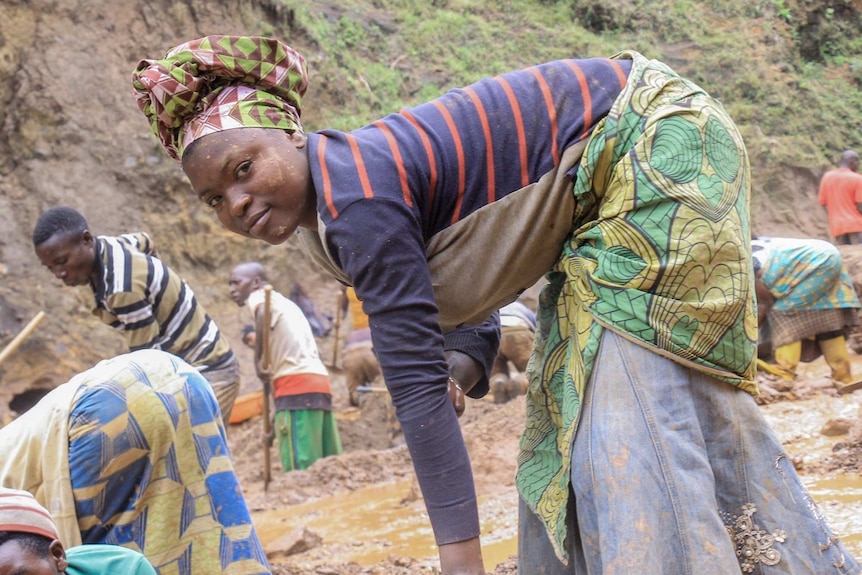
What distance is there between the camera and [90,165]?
11281mm

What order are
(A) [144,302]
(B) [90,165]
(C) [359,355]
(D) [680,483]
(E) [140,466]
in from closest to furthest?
1. (D) [680,483]
2. (E) [140,466]
3. (A) [144,302]
4. (C) [359,355]
5. (B) [90,165]

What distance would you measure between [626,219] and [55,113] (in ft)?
35.2

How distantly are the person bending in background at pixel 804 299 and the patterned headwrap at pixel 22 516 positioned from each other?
5773mm

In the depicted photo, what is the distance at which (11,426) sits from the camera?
2.58m

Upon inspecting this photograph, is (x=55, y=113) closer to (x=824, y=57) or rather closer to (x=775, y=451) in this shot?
(x=775, y=451)

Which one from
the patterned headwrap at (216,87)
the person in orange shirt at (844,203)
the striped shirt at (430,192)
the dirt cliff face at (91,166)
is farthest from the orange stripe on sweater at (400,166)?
the person in orange shirt at (844,203)

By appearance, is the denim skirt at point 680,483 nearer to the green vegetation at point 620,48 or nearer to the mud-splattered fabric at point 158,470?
the mud-splattered fabric at point 158,470

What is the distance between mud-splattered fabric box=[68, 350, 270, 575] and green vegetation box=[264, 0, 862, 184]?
416 inches

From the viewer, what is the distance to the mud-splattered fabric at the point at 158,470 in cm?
245

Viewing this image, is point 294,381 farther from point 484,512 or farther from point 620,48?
point 620,48

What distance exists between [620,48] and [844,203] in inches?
249

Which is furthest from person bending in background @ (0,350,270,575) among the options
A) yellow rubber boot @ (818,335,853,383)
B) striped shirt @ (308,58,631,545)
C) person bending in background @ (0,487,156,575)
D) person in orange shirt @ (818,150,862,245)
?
person in orange shirt @ (818,150,862,245)

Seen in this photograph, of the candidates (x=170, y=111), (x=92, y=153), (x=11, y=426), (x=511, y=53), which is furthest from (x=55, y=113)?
→ (x=170, y=111)

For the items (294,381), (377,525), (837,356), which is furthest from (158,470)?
(837,356)
